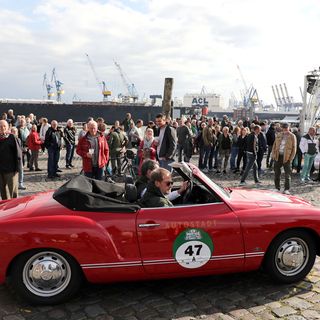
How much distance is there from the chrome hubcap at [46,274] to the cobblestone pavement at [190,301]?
7.1 inches

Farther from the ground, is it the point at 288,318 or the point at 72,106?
the point at 72,106

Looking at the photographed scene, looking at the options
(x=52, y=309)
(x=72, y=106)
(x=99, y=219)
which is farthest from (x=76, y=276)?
(x=72, y=106)

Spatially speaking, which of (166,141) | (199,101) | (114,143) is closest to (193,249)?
(166,141)

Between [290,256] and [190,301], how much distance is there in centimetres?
127

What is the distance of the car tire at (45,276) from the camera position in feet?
12.7

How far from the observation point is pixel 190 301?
13.3 feet

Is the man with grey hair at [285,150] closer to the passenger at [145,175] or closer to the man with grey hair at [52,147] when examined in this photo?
the passenger at [145,175]

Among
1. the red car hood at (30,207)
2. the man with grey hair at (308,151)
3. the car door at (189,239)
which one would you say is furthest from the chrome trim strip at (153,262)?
the man with grey hair at (308,151)

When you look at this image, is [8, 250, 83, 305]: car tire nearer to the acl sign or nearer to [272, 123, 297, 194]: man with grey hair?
[272, 123, 297, 194]: man with grey hair

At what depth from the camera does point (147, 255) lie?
3.98 metres

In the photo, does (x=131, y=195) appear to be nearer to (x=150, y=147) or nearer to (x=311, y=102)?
(x=150, y=147)

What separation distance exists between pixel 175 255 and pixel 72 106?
2207 inches

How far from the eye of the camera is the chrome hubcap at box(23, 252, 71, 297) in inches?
153

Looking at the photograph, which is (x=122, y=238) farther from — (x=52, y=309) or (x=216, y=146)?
(x=216, y=146)
